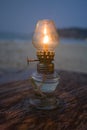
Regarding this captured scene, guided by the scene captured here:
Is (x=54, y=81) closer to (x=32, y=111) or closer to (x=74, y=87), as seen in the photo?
(x=32, y=111)

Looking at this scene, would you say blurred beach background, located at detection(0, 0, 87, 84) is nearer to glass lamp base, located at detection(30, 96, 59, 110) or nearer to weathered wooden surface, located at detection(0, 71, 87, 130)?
weathered wooden surface, located at detection(0, 71, 87, 130)

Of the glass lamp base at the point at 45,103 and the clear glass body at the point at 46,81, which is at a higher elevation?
the clear glass body at the point at 46,81

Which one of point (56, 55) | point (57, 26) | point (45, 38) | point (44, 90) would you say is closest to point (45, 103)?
point (44, 90)

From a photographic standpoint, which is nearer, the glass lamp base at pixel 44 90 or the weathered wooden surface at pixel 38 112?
the weathered wooden surface at pixel 38 112

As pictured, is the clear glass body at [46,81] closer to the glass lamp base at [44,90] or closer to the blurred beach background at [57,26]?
the glass lamp base at [44,90]

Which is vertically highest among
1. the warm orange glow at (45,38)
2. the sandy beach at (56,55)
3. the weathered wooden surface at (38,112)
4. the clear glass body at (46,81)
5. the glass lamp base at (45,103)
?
the warm orange glow at (45,38)

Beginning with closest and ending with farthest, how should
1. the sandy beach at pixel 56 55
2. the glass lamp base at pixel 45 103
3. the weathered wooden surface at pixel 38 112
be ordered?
1. the weathered wooden surface at pixel 38 112
2. the glass lamp base at pixel 45 103
3. the sandy beach at pixel 56 55

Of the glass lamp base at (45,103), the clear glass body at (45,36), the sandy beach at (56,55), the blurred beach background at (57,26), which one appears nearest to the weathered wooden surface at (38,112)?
the glass lamp base at (45,103)

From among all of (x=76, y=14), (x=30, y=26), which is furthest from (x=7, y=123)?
(x=76, y=14)
